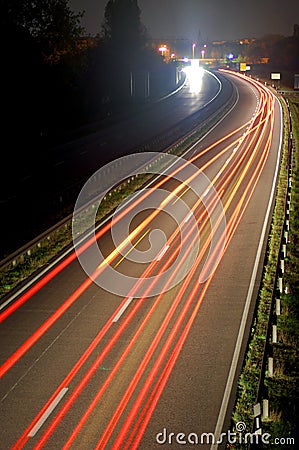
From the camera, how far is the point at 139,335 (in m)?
16.8

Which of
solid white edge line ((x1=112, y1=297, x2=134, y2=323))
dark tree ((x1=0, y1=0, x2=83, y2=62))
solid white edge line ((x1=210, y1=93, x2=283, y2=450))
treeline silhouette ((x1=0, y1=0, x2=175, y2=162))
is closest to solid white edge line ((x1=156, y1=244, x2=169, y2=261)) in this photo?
solid white edge line ((x1=210, y1=93, x2=283, y2=450))

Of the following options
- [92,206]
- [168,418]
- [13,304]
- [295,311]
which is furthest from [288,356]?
[92,206]

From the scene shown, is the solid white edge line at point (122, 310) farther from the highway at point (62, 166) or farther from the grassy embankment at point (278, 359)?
the highway at point (62, 166)

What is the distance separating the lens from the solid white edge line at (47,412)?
12.5 m

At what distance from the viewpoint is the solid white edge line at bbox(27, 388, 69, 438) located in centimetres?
1246

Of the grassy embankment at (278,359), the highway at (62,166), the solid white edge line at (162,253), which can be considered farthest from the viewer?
the highway at (62,166)

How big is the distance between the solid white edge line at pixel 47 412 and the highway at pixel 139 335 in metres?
0.02

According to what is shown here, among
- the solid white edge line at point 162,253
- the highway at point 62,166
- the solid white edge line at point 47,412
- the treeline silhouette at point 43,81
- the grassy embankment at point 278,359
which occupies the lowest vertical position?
the solid white edge line at point 47,412

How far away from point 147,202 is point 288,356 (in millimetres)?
17897

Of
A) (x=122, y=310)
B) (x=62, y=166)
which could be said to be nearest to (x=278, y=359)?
(x=122, y=310)

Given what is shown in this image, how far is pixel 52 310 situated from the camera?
61.1ft

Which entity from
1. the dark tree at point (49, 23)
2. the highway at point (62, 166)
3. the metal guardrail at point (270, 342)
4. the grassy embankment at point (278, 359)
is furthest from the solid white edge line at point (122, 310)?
the dark tree at point (49, 23)

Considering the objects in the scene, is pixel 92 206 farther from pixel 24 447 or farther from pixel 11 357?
pixel 24 447

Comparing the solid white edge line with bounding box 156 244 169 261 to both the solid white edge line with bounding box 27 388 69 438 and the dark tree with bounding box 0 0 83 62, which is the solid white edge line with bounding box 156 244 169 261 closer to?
the solid white edge line with bounding box 27 388 69 438
